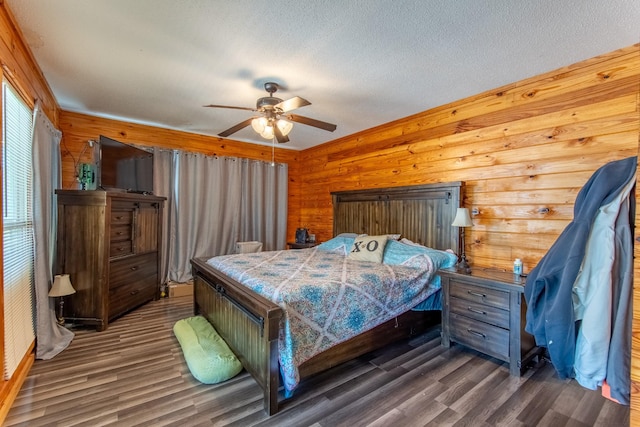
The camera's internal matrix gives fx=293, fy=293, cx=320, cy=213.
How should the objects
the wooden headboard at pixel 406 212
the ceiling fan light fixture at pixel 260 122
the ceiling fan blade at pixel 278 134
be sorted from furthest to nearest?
1. the wooden headboard at pixel 406 212
2. the ceiling fan blade at pixel 278 134
3. the ceiling fan light fixture at pixel 260 122

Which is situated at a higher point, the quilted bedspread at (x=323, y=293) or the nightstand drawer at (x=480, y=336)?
the quilted bedspread at (x=323, y=293)

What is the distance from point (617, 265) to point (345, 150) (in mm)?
3544

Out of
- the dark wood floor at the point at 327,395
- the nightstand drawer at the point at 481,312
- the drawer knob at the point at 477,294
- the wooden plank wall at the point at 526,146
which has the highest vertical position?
the wooden plank wall at the point at 526,146

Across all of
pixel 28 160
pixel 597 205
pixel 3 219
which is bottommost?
pixel 3 219

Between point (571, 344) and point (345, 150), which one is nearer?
point (571, 344)

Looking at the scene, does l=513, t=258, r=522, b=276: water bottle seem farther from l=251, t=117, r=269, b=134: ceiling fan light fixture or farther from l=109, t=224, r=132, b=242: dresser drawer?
l=109, t=224, r=132, b=242: dresser drawer

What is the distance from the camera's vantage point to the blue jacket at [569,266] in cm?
167

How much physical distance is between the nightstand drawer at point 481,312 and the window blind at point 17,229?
3.31 metres

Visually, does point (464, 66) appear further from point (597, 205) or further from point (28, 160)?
point (28, 160)

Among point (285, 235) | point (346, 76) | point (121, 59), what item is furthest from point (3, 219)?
point (285, 235)

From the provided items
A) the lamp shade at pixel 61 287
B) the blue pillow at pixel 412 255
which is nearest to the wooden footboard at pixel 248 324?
the lamp shade at pixel 61 287

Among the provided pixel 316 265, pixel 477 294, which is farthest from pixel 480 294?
pixel 316 265

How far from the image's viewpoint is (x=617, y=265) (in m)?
1.60

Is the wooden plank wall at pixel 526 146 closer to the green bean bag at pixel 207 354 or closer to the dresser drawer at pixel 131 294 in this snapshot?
the green bean bag at pixel 207 354
